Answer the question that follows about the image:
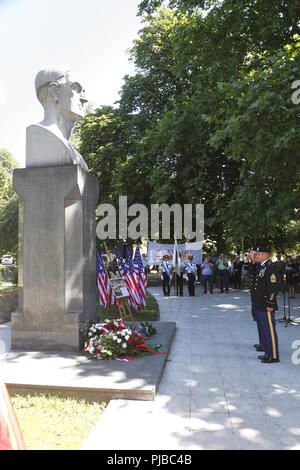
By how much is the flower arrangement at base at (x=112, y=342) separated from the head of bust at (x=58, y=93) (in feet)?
14.0

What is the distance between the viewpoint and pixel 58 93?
8.48 m

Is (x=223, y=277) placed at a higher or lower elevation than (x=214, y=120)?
lower

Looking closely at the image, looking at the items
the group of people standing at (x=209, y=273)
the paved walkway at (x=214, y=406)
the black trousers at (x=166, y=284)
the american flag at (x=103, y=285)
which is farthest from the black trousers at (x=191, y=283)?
the paved walkway at (x=214, y=406)

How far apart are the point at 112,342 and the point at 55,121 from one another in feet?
14.6

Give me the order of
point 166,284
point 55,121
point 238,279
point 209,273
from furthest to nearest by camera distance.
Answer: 1. point 238,279
2. point 209,273
3. point 166,284
4. point 55,121

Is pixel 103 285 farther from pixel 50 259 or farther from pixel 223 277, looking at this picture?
pixel 223 277

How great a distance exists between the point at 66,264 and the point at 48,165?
1934 millimetres

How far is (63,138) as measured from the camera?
8344 mm

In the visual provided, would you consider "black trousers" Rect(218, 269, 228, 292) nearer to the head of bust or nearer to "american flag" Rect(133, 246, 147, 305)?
"american flag" Rect(133, 246, 147, 305)

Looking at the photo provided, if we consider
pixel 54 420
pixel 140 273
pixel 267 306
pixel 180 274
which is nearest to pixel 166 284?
pixel 180 274

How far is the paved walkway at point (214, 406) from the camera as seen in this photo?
14.1ft

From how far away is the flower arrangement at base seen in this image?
22.9 ft

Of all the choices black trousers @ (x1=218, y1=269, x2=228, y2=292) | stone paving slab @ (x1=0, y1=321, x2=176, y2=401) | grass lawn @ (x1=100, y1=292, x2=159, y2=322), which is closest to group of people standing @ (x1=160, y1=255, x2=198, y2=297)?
black trousers @ (x1=218, y1=269, x2=228, y2=292)
